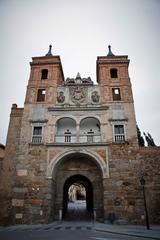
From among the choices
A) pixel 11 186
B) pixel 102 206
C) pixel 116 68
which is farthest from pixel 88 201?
pixel 116 68

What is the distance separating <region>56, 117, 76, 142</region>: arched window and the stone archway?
61.5 inches

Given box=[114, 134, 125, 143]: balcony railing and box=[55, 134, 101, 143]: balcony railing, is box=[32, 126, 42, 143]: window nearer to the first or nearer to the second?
box=[55, 134, 101, 143]: balcony railing

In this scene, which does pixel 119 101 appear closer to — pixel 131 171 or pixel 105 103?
pixel 105 103

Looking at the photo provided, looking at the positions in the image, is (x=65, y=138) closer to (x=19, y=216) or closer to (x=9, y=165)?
(x=9, y=165)

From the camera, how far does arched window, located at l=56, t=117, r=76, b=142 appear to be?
1506 centimetres

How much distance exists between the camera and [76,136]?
1453cm

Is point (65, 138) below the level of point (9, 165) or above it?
above

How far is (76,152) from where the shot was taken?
13.9 metres

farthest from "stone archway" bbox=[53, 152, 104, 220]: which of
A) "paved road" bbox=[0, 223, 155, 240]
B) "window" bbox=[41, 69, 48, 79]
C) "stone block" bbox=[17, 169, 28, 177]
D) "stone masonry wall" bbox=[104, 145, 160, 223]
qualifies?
"window" bbox=[41, 69, 48, 79]

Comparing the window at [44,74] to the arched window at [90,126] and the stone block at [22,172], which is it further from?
the stone block at [22,172]

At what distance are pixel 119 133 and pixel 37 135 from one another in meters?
6.65

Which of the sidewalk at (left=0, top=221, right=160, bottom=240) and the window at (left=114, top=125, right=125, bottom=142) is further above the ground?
the window at (left=114, top=125, right=125, bottom=142)

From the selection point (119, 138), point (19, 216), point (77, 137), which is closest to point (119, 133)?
Result: point (119, 138)

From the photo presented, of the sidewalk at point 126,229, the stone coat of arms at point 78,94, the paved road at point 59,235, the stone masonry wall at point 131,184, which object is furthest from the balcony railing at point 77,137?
the paved road at point 59,235
